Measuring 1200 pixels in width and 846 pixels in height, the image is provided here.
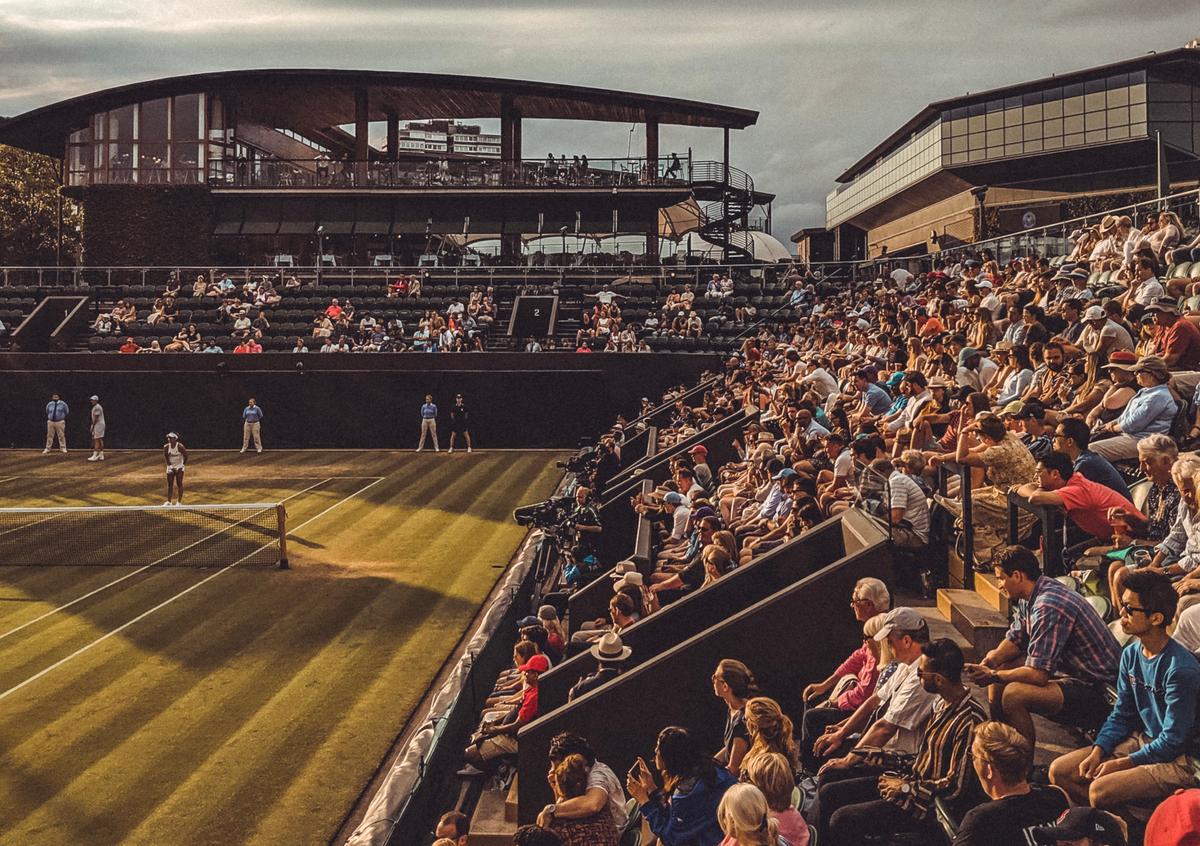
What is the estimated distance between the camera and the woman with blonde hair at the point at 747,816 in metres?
4.57

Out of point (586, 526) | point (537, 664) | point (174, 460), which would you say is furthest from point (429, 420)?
point (537, 664)

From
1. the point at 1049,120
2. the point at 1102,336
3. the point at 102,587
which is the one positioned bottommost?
the point at 102,587

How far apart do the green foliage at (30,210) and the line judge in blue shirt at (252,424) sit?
135 ft

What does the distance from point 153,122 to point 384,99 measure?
912 centimetres

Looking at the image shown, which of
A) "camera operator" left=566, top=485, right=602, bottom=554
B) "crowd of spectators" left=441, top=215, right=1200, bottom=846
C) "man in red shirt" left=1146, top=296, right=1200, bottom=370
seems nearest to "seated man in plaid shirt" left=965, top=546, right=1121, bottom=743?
"crowd of spectators" left=441, top=215, right=1200, bottom=846

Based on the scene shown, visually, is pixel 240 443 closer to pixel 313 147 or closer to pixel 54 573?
pixel 54 573

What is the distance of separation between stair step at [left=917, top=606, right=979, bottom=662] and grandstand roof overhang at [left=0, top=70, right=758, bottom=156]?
1442 inches

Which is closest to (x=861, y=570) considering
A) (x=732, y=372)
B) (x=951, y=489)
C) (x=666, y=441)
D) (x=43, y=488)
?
(x=951, y=489)

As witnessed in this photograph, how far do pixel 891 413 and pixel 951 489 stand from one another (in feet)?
13.7

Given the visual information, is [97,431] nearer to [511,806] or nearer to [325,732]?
[325,732]

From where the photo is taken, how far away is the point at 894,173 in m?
62.8

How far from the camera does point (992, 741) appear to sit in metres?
4.52

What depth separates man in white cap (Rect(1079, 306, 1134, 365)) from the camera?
10508mm

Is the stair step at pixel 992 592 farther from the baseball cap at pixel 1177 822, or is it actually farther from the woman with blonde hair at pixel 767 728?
the baseball cap at pixel 1177 822
